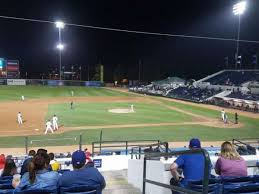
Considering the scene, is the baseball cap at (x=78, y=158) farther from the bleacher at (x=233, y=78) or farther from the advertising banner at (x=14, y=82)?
the advertising banner at (x=14, y=82)

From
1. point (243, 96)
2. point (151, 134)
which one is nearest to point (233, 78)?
point (243, 96)

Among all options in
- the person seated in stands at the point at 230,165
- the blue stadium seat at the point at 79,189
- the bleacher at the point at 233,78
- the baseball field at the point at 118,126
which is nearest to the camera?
the blue stadium seat at the point at 79,189

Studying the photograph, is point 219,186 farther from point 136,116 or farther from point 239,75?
point 239,75

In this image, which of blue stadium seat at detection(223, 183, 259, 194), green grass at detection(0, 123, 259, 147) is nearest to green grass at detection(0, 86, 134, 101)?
green grass at detection(0, 123, 259, 147)

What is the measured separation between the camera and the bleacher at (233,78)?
2724 inches

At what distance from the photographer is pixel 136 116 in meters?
43.0

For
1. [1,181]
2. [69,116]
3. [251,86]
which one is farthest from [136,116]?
[1,181]

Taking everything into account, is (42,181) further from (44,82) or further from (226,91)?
(44,82)

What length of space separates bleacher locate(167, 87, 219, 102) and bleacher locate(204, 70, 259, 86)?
4.31 meters

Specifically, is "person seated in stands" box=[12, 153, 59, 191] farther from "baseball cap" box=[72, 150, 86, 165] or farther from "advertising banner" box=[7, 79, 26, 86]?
"advertising banner" box=[7, 79, 26, 86]

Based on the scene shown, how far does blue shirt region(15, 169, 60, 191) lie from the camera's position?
539 cm

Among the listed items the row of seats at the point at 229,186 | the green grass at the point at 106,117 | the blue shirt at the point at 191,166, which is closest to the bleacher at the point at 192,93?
the green grass at the point at 106,117

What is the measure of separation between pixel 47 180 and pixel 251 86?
58.9m

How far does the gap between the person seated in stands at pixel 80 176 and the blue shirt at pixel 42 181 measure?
192 millimetres
